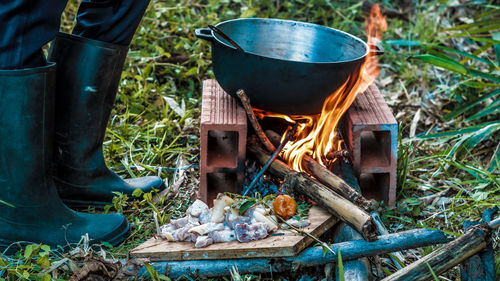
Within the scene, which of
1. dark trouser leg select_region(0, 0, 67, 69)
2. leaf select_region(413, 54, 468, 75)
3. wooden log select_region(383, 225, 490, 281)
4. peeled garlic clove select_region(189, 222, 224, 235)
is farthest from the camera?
leaf select_region(413, 54, 468, 75)

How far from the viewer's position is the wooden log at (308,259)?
6.10 ft

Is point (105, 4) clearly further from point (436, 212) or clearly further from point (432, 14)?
point (432, 14)

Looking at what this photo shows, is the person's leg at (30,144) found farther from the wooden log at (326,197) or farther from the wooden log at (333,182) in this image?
the wooden log at (333,182)

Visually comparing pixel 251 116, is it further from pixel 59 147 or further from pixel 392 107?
pixel 392 107

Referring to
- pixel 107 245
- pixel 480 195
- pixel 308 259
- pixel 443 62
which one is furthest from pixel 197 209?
pixel 443 62

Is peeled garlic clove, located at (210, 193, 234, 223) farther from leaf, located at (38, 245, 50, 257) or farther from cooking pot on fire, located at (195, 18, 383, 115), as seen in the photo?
leaf, located at (38, 245, 50, 257)

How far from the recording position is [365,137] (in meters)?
2.67

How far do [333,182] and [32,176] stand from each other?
1180mm

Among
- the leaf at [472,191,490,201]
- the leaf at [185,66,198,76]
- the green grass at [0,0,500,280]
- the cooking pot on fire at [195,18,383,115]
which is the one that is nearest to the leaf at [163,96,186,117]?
the green grass at [0,0,500,280]

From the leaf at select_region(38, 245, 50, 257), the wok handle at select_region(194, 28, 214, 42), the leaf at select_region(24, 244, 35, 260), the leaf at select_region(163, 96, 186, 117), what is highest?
the wok handle at select_region(194, 28, 214, 42)

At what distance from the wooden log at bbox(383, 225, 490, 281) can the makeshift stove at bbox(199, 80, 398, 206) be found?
72 centimetres

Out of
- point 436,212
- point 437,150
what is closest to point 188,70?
point 437,150

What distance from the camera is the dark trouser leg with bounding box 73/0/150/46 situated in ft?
7.31

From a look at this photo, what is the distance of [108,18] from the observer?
225 centimetres
